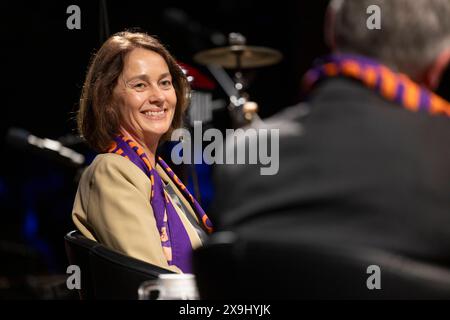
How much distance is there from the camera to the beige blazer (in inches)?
65.8

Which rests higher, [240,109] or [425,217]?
[240,109]

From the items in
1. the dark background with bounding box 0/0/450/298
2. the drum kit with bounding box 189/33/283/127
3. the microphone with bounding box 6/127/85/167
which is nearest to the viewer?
the microphone with bounding box 6/127/85/167

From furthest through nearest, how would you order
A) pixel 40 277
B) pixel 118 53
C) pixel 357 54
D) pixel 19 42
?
pixel 19 42
pixel 40 277
pixel 118 53
pixel 357 54

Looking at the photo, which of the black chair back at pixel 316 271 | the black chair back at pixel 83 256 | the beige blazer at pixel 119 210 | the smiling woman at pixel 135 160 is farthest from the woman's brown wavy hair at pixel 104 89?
the black chair back at pixel 316 271

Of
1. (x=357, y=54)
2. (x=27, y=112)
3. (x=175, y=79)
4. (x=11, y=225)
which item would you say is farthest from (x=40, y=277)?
(x=357, y=54)

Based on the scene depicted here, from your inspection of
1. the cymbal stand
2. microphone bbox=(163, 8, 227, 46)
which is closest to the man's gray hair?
the cymbal stand

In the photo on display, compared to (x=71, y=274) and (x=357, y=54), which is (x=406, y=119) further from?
(x=71, y=274)

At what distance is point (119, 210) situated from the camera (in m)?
1.69

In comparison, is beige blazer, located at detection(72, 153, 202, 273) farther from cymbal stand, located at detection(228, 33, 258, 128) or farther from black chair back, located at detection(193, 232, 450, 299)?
cymbal stand, located at detection(228, 33, 258, 128)

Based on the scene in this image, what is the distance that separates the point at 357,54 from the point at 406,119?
0.15 meters

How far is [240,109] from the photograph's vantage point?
13.5 feet

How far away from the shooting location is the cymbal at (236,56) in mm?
4250

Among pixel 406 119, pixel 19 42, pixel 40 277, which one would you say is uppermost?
pixel 19 42

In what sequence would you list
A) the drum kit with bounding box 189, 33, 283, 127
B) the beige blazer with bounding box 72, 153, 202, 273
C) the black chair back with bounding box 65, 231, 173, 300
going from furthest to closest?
the drum kit with bounding box 189, 33, 283, 127 → the beige blazer with bounding box 72, 153, 202, 273 → the black chair back with bounding box 65, 231, 173, 300
